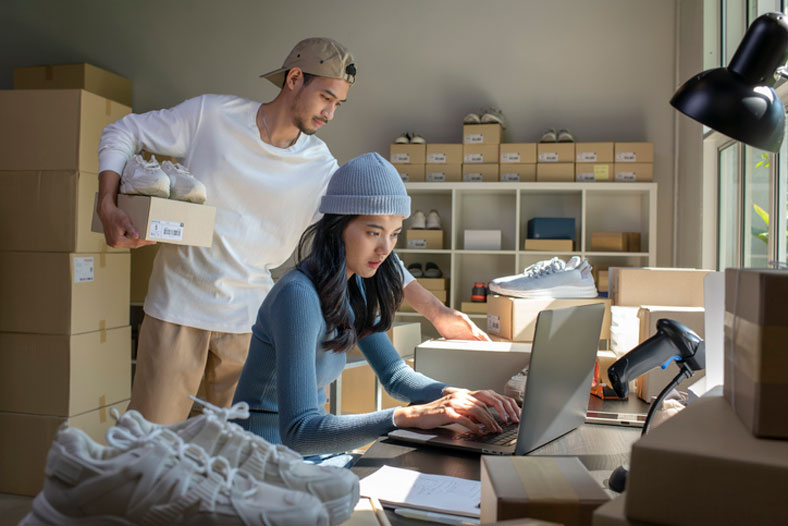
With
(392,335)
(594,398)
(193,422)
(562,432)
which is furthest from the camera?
(392,335)

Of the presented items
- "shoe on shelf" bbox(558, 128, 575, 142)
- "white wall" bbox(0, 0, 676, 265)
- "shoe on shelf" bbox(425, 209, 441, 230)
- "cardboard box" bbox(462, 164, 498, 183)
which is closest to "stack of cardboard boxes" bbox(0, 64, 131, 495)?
"white wall" bbox(0, 0, 676, 265)

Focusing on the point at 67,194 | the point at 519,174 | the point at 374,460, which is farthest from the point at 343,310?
the point at 519,174

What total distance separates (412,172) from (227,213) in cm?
227

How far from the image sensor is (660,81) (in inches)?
170

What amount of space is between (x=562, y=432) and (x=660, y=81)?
3.62 metres

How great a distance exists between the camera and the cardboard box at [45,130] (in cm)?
305

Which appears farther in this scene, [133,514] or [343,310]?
[343,310]

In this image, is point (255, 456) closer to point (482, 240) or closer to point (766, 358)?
point (766, 358)

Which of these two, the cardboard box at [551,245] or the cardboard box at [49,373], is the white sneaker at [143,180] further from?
the cardboard box at [551,245]

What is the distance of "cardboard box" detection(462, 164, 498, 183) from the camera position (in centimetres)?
419

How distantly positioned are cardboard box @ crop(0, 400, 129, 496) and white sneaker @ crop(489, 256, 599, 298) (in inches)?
76.9

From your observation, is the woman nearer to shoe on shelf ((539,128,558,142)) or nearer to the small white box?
the small white box

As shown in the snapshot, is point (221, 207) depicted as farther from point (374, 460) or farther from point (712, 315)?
point (712, 315)

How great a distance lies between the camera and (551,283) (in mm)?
2232
